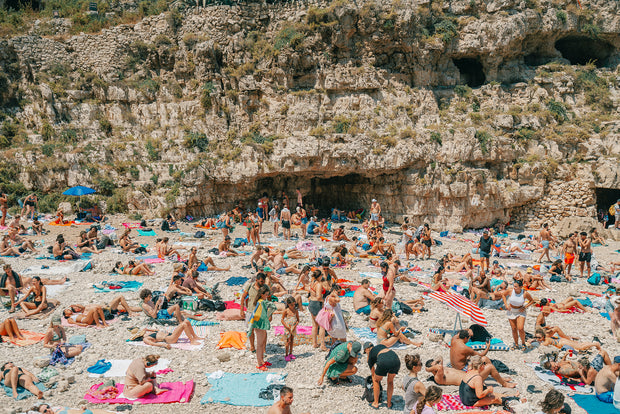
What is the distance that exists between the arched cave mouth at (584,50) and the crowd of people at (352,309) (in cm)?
1581

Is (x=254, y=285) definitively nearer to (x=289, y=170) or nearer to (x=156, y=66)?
(x=289, y=170)

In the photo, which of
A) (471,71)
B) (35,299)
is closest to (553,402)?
(35,299)

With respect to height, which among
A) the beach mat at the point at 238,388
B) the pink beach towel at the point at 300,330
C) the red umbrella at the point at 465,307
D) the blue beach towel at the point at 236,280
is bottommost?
the pink beach towel at the point at 300,330

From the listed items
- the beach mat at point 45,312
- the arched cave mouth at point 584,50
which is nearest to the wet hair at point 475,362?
the beach mat at point 45,312

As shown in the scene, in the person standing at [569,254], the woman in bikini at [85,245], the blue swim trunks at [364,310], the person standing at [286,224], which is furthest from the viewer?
the person standing at [286,224]

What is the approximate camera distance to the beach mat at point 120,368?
25.6ft

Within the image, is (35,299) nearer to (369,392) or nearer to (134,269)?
(134,269)

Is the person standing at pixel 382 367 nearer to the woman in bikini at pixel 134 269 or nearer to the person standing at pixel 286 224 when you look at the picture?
the woman in bikini at pixel 134 269

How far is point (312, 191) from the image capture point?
1020 inches

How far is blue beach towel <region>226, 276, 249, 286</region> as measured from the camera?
12985 mm

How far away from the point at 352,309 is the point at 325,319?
2903 mm

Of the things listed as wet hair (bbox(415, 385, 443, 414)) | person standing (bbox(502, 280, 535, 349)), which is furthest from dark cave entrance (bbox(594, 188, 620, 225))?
wet hair (bbox(415, 385, 443, 414))

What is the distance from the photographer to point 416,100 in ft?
81.1

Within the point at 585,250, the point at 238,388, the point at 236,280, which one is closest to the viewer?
the point at 238,388
